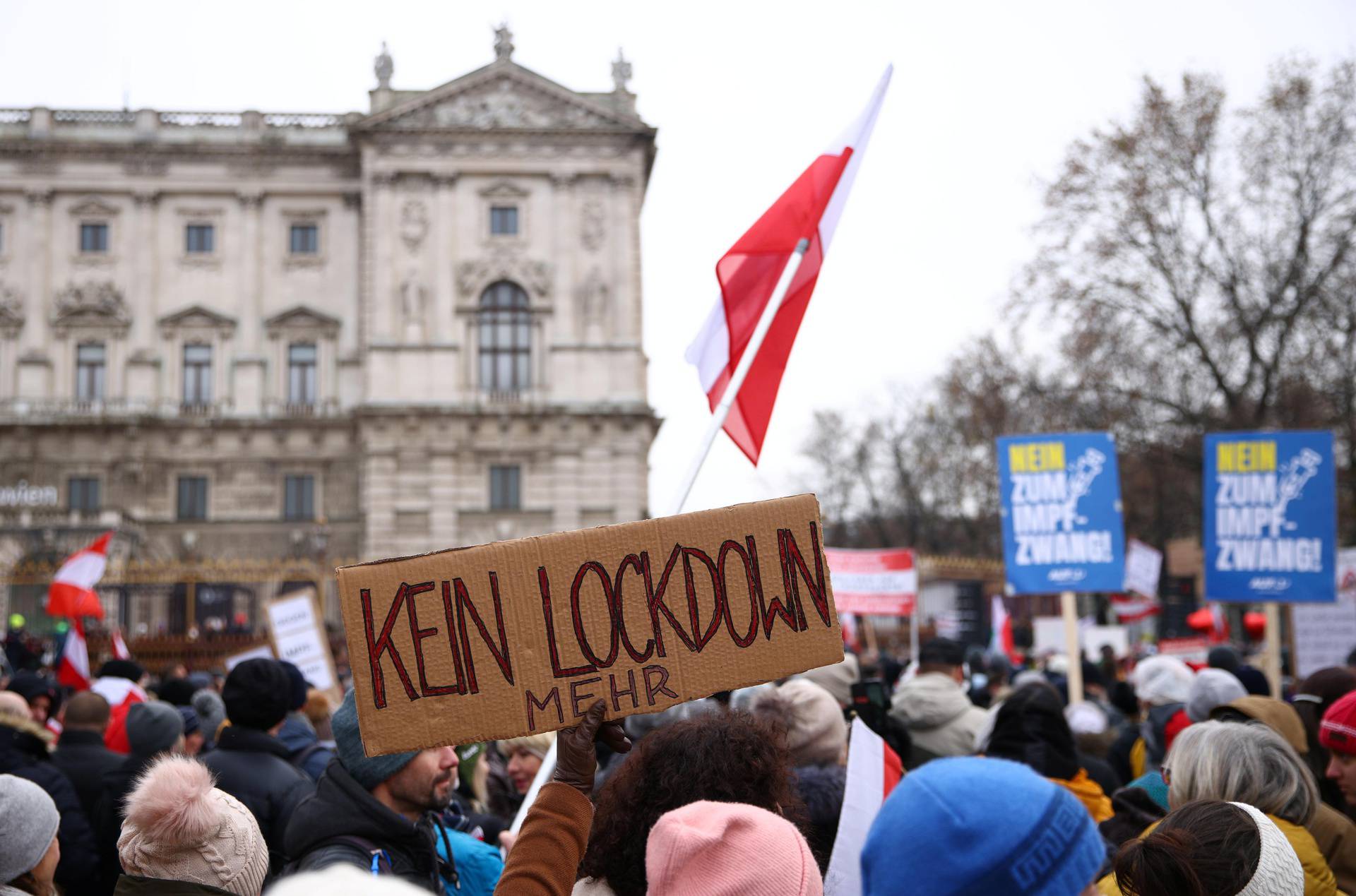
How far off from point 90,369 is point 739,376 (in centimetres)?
4107

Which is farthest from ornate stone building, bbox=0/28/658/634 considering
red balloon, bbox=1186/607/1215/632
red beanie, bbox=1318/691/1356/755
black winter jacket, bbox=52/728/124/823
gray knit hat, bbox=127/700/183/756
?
red beanie, bbox=1318/691/1356/755

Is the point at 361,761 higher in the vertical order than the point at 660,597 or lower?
lower

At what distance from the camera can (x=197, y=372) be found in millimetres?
42375

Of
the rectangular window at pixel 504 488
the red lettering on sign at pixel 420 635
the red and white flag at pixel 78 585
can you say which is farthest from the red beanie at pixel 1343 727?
the rectangular window at pixel 504 488

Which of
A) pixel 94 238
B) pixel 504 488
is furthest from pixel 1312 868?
pixel 94 238

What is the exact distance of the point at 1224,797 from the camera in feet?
14.0

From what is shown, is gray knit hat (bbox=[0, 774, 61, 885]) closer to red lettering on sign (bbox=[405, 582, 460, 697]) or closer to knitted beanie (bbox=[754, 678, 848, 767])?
red lettering on sign (bbox=[405, 582, 460, 697])

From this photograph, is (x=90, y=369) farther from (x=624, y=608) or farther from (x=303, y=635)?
(x=624, y=608)

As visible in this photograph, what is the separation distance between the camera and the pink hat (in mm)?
2621

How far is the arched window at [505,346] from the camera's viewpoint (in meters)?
41.6

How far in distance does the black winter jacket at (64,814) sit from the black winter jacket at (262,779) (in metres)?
0.61

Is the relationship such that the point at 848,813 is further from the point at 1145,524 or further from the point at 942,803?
the point at 1145,524

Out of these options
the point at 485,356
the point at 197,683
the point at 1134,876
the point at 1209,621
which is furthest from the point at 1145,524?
the point at 1134,876

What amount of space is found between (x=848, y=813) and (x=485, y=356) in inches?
1505
